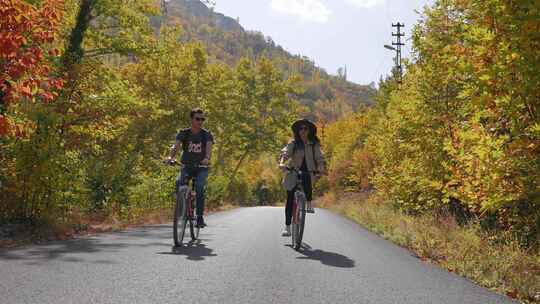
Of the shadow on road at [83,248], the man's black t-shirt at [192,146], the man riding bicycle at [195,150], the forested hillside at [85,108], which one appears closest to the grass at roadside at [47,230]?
the forested hillside at [85,108]

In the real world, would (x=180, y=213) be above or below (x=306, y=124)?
below

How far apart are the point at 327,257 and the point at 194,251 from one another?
2053 millimetres

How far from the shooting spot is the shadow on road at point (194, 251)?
758cm

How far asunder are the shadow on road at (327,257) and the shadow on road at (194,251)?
4.76 feet

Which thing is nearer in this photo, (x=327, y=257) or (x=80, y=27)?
(x=327, y=257)

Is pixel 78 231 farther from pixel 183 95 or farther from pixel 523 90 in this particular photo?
pixel 183 95

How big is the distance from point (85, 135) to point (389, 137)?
12191 millimetres

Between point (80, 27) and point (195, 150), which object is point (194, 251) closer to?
point (195, 150)

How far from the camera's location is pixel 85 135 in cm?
1555

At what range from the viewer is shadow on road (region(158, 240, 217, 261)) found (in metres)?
7.58

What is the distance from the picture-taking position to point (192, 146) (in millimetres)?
9109

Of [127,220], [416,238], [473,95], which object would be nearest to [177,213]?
[416,238]

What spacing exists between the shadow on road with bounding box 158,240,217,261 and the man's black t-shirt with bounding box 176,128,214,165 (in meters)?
1.40

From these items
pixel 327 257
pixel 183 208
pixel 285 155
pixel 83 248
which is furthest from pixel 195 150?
pixel 327 257
